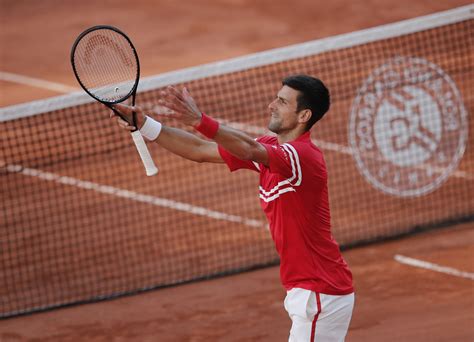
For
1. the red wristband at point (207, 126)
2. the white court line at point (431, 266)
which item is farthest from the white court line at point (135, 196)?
the red wristband at point (207, 126)

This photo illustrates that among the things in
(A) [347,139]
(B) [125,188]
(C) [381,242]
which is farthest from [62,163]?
(C) [381,242]

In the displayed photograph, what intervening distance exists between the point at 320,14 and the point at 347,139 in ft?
17.9

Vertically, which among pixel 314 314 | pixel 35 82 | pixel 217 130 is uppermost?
pixel 35 82

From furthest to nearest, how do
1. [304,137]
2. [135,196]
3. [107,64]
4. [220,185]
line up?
[220,185] → [135,196] → [107,64] → [304,137]

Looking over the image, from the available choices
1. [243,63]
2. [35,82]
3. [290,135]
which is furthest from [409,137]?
[35,82]

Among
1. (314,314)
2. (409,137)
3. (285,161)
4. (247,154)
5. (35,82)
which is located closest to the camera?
(247,154)

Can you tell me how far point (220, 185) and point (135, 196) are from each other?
113 centimetres

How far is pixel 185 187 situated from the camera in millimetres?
11984

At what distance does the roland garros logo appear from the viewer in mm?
11570

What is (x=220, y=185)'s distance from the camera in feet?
39.3

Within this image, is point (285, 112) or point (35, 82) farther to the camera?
point (35, 82)

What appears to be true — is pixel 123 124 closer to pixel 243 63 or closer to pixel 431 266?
pixel 243 63

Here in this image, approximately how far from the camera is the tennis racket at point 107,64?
5.64 m

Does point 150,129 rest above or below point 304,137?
above
